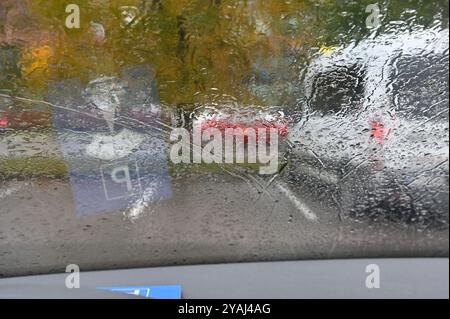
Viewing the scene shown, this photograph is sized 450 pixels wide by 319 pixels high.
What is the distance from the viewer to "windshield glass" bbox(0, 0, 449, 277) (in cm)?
373

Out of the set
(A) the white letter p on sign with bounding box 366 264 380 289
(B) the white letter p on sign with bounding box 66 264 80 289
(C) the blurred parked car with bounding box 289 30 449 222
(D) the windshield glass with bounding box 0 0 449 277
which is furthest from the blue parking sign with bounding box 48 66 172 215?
(A) the white letter p on sign with bounding box 366 264 380 289

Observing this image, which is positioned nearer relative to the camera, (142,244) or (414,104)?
(142,244)

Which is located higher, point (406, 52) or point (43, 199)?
point (406, 52)

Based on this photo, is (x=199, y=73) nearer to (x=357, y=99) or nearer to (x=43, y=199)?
(x=357, y=99)

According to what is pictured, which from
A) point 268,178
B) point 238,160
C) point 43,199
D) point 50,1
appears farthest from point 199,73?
point 43,199

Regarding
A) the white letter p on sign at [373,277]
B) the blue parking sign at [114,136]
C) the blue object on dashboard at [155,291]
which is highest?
the blue parking sign at [114,136]

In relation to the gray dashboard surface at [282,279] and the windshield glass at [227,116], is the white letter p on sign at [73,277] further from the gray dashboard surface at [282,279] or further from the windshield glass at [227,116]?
the windshield glass at [227,116]

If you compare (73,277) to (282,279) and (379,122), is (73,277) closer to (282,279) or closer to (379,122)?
(282,279)

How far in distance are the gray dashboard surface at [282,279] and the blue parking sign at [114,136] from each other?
0.81 m

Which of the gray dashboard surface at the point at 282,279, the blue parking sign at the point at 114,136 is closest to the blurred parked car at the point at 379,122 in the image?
the gray dashboard surface at the point at 282,279

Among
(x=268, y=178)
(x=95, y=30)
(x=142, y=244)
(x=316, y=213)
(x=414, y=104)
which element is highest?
(x=95, y=30)

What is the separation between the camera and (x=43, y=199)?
371 centimetres

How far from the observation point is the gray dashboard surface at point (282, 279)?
2.76 meters

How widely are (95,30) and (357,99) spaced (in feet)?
7.14
